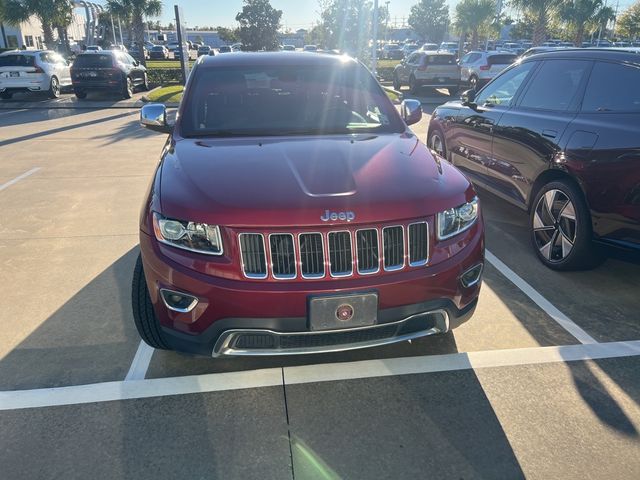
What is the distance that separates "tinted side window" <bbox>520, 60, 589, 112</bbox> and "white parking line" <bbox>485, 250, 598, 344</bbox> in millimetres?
1401

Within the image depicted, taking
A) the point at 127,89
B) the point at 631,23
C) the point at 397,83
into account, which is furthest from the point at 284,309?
the point at 631,23

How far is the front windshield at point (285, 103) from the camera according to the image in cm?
371

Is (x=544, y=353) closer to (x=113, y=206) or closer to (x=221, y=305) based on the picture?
(x=221, y=305)

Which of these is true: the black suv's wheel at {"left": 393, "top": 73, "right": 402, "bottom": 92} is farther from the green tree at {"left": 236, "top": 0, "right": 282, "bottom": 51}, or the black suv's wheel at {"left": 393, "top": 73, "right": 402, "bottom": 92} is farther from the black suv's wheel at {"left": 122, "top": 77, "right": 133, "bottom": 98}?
the green tree at {"left": 236, "top": 0, "right": 282, "bottom": 51}

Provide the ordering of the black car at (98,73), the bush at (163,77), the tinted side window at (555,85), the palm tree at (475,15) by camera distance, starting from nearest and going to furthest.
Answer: the tinted side window at (555,85)
the black car at (98,73)
the bush at (163,77)
the palm tree at (475,15)

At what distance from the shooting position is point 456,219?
9.04 ft

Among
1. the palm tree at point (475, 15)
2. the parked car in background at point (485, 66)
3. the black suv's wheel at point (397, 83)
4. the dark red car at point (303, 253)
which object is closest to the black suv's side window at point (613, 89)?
the dark red car at point (303, 253)

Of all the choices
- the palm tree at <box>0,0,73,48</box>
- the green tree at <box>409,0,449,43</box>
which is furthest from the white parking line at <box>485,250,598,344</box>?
the green tree at <box>409,0,449,43</box>

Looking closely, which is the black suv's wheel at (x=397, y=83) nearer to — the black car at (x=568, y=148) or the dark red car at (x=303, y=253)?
the black car at (x=568, y=148)

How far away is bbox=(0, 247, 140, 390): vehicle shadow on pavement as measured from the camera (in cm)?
295

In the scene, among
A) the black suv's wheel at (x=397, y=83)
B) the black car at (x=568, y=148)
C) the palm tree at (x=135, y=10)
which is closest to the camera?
the black car at (x=568, y=148)

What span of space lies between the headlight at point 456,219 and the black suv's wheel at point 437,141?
394cm

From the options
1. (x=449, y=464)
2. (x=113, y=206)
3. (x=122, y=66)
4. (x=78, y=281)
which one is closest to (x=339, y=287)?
(x=449, y=464)

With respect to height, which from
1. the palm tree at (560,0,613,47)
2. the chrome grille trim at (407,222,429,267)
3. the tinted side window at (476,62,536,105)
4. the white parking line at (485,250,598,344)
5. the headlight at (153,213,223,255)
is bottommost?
the white parking line at (485,250,598,344)
